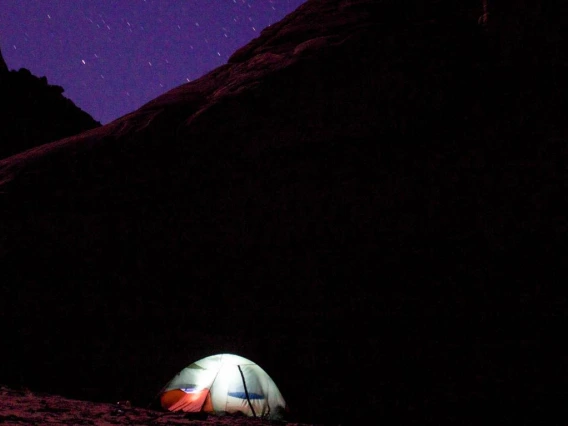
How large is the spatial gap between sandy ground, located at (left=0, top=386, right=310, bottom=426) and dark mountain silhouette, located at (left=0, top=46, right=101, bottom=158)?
1770 cm

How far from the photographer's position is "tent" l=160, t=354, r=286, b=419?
23.1 feet

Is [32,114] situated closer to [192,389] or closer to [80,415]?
[192,389]

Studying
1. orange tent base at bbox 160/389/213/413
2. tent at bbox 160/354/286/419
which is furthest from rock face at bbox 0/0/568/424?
orange tent base at bbox 160/389/213/413

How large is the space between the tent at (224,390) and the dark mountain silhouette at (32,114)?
18.2m

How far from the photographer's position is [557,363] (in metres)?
7.56

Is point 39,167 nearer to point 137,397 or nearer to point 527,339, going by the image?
point 137,397

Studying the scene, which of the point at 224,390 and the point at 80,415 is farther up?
the point at 80,415

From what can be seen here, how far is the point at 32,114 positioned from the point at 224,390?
21761 millimetres

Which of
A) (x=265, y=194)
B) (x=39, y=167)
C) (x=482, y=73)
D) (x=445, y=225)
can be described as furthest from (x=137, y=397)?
(x=482, y=73)

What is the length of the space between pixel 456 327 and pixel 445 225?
6.68ft

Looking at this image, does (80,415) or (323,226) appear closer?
(80,415)

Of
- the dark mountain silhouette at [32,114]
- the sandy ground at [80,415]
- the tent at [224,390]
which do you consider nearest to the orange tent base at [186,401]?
the tent at [224,390]

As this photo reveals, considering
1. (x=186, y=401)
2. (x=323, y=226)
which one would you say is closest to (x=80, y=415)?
(x=186, y=401)

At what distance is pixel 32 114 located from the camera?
75.5ft
